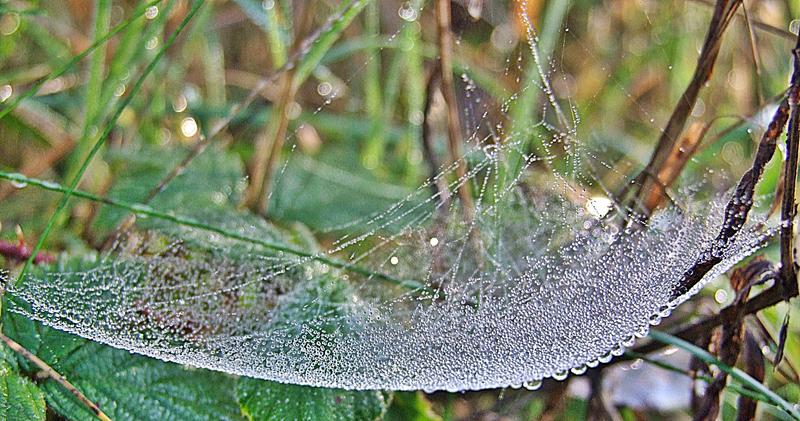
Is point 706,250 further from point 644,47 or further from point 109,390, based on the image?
point 644,47

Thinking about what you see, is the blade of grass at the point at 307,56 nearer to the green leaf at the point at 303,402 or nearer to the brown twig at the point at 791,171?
the green leaf at the point at 303,402

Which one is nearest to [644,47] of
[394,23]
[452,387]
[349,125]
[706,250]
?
[394,23]

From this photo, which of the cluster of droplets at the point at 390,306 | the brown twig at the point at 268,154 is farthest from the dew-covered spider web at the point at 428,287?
the brown twig at the point at 268,154

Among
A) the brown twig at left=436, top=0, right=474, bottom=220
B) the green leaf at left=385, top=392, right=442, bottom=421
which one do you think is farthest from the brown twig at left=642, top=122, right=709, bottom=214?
the green leaf at left=385, top=392, right=442, bottom=421

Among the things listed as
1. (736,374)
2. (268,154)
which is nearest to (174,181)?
(268,154)

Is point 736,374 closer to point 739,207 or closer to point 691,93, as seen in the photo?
point 739,207
